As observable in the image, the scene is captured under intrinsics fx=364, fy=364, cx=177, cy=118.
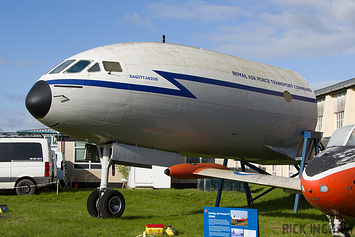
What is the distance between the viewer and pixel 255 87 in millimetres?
10625

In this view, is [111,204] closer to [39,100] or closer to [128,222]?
[128,222]

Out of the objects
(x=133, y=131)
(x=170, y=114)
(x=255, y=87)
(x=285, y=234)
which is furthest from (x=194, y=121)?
(x=285, y=234)

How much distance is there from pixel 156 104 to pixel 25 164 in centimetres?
1068

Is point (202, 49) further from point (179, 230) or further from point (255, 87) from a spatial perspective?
point (179, 230)

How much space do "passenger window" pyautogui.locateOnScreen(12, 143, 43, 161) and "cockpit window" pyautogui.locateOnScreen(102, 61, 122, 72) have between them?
1000cm

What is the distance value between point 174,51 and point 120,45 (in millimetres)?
1472

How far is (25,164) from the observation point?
17016mm

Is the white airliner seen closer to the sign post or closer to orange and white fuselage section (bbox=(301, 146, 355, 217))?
the sign post

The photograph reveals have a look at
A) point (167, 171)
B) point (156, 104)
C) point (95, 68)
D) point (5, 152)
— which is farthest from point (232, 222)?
point (5, 152)

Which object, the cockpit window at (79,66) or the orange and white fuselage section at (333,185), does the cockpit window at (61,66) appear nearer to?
the cockpit window at (79,66)

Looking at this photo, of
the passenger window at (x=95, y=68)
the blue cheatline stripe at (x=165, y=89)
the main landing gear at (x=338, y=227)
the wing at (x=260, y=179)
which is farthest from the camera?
the passenger window at (x=95, y=68)

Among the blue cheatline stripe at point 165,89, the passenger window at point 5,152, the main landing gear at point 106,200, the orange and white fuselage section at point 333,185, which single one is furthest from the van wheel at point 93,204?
the passenger window at point 5,152

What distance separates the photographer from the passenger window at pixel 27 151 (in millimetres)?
17141

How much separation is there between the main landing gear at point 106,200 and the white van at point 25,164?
324 inches
